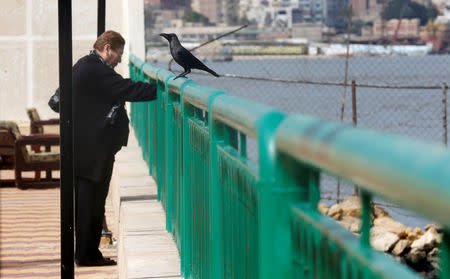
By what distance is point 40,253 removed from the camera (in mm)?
8266

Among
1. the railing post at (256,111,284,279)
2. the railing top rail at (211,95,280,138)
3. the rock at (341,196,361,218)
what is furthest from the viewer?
the rock at (341,196,361,218)

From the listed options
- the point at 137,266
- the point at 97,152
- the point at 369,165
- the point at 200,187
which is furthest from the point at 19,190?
the point at 369,165

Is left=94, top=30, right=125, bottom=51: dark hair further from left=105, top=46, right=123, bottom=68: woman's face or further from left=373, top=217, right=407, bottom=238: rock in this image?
left=373, top=217, right=407, bottom=238: rock

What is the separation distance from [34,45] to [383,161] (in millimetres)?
16754

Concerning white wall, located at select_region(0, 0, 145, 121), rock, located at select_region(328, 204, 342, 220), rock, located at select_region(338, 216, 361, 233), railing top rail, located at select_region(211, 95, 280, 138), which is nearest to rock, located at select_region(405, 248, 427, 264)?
rock, located at select_region(338, 216, 361, 233)

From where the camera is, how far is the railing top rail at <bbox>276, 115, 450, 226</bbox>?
3.83 feet

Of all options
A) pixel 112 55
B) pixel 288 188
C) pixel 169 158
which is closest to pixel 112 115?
pixel 112 55

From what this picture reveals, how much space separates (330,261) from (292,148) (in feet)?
0.75

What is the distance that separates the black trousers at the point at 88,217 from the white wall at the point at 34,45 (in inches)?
375

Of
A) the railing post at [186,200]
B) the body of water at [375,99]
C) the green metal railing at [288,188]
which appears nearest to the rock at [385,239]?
the body of water at [375,99]

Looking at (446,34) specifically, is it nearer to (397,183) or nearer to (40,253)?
(40,253)

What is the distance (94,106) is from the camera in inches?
283

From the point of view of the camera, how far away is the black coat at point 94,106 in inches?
281

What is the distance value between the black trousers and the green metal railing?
2.61 metres
